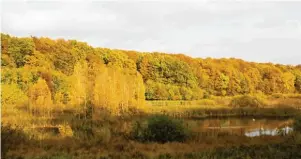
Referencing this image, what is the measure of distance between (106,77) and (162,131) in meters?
17.5

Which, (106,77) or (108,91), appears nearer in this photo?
(108,91)

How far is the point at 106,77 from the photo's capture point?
109 feet

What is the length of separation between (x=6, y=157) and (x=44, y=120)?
15847 millimetres

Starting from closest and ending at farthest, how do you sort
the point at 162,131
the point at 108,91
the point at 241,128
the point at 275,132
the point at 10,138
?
the point at 10,138 → the point at 162,131 → the point at 275,132 → the point at 241,128 → the point at 108,91

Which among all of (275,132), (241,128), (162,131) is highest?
(162,131)

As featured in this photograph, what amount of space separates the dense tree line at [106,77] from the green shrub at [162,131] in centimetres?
1539

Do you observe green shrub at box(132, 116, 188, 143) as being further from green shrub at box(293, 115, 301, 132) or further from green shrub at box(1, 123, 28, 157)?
green shrub at box(293, 115, 301, 132)

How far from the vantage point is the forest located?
17062 mm

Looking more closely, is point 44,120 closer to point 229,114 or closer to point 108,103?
point 108,103


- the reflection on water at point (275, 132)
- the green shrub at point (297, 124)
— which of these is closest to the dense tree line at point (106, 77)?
the reflection on water at point (275, 132)

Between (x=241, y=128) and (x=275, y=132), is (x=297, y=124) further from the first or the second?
(x=241, y=128)

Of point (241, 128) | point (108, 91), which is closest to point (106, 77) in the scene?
point (108, 91)

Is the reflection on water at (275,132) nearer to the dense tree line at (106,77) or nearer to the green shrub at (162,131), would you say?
the green shrub at (162,131)

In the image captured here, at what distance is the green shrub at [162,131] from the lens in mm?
16406
